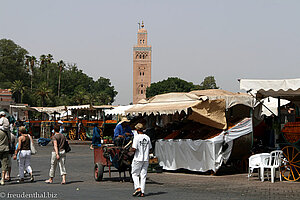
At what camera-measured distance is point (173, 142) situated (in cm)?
1697

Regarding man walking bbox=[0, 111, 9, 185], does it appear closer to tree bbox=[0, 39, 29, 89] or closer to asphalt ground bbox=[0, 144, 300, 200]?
asphalt ground bbox=[0, 144, 300, 200]

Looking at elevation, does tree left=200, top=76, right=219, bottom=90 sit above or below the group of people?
above

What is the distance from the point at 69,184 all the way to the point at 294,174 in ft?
20.6

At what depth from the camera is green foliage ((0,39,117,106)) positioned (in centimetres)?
10256

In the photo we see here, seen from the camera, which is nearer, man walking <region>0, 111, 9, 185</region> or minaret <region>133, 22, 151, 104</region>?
man walking <region>0, 111, 9, 185</region>

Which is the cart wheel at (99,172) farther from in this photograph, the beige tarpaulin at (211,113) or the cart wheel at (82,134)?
the cart wheel at (82,134)

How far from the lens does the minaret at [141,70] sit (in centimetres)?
18200

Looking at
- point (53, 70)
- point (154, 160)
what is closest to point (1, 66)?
point (53, 70)

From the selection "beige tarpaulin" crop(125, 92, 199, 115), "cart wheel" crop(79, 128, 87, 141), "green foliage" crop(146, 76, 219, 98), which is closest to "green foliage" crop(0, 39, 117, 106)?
"green foliage" crop(146, 76, 219, 98)

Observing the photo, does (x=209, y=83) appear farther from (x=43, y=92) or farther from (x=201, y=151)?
(x=201, y=151)

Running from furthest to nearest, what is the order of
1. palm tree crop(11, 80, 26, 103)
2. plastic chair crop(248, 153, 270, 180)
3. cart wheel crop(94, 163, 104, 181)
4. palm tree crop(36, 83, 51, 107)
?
1. palm tree crop(11, 80, 26, 103)
2. palm tree crop(36, 83, 51, 107)
3. cart wheel crop(94, 163, 104, 181)
4. plastic chair crop(248, 153, 270, 180)

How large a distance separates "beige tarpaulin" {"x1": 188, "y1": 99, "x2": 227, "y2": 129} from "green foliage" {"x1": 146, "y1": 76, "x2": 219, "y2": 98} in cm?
10913

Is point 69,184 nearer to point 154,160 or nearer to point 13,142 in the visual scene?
point 13,142

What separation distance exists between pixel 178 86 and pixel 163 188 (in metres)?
116
